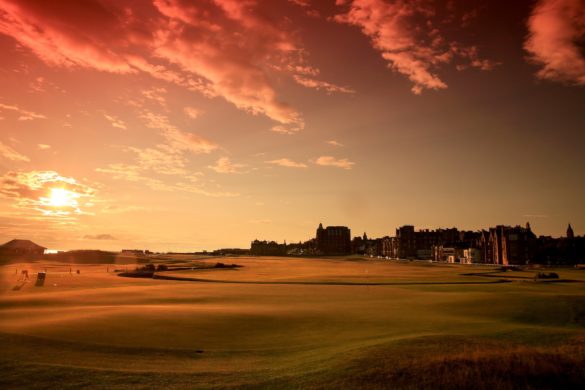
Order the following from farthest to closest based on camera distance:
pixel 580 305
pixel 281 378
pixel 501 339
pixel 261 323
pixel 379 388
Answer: pixel 580 305
pixel 261 323
pixel 501 339
pixel 281 378
pixel 379 388

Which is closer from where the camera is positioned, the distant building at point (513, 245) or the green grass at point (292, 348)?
the green grass at point (292, 348)

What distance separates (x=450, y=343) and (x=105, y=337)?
17.8 meters

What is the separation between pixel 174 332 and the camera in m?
25.5

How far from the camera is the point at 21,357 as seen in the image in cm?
1809

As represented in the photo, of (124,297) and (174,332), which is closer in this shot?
(174,332)

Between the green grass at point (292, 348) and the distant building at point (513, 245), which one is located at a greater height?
the distant building at point (513, 245)

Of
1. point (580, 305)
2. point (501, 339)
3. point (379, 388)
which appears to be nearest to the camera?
point (379, 388)

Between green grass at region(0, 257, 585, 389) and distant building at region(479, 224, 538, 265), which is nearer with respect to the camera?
green grass at region(0, 257, 585, 389)

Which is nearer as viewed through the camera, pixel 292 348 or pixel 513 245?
pixel 292 348

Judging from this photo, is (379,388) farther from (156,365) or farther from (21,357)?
(21,357)

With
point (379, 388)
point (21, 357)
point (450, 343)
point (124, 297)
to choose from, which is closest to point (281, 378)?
point (379, 388)

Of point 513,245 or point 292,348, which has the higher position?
point 513,245

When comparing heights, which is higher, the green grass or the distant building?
the distant building

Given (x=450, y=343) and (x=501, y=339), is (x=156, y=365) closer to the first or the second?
(x=450, y=343)
